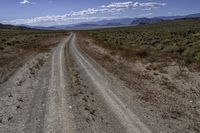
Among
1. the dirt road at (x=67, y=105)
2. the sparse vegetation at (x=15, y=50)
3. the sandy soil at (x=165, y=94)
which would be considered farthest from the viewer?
the sparse vegetation at (x=15, y=50)

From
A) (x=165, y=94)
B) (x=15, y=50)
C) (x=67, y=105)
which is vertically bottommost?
(x=15, y=50)

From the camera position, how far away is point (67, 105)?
10961 mm

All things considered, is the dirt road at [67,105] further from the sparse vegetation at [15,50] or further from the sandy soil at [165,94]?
the sparse vegetation at [15,50]

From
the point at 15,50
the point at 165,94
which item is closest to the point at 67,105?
the point at 165,94

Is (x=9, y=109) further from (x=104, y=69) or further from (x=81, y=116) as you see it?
(x=104, y=69)

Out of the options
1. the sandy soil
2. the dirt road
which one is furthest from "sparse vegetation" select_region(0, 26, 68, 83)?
the sandy soil

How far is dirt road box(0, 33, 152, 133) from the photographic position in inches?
339

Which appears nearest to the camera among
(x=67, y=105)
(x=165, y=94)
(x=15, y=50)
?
(x=67, y=105)

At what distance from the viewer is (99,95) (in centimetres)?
1247

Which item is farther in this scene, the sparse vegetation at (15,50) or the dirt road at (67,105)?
the sparse vegetation at (15,50)

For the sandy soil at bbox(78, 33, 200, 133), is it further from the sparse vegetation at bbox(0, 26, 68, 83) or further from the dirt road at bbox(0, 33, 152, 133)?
the sparse vegetation at bbox(0, 26, 68, 83)

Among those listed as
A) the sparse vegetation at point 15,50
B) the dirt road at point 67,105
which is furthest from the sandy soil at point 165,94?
the sparse vegetation at point 15,50

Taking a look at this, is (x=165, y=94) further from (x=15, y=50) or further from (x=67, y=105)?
(x=15, y=50)

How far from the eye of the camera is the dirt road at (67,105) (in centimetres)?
860
